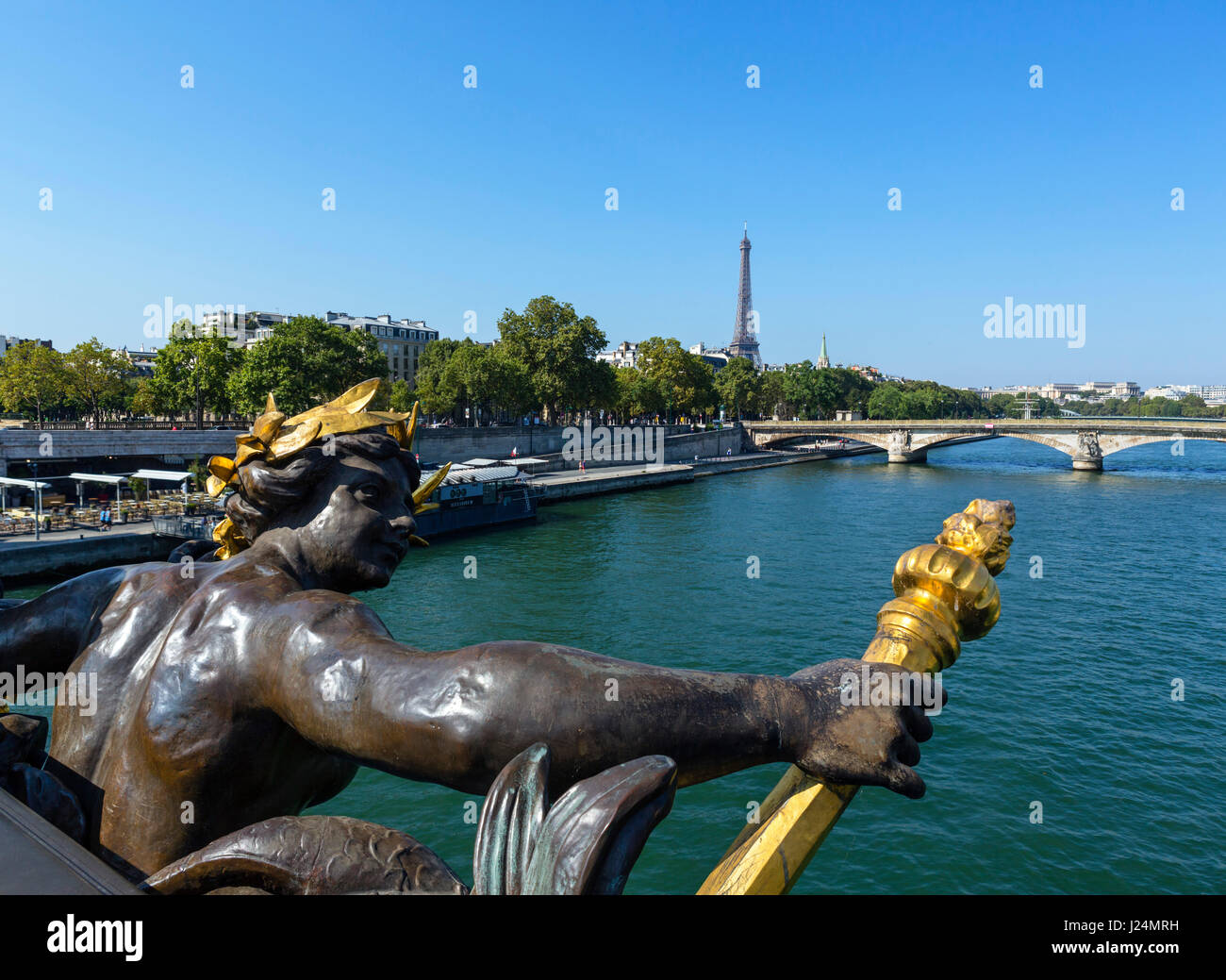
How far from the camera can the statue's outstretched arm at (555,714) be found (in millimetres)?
1330

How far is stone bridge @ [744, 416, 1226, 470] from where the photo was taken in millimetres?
58875

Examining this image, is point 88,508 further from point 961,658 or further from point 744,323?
point 744,323

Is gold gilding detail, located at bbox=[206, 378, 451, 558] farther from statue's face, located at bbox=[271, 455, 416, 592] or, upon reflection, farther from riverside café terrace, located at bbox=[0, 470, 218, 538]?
riverside café terrace, located at bbox=[0, 470, 218, 538]

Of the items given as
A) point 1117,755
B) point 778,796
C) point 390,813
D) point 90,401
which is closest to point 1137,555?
point 1117,755

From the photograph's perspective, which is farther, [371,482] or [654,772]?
[371,482]

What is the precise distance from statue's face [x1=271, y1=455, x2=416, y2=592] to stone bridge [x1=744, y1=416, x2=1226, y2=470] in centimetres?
6120

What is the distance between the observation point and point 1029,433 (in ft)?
209

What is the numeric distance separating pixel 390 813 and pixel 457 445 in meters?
41.8

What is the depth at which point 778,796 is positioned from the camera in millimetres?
1671

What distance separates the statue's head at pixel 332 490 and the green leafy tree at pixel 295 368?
4144cm

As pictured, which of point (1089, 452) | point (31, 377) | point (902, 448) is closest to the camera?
point (31, 377)

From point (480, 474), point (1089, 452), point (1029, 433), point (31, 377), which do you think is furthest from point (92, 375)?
point (1089, 452)

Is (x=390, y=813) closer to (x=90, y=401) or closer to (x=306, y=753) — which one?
(x=306, y=753)

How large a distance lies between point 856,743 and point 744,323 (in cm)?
16773
